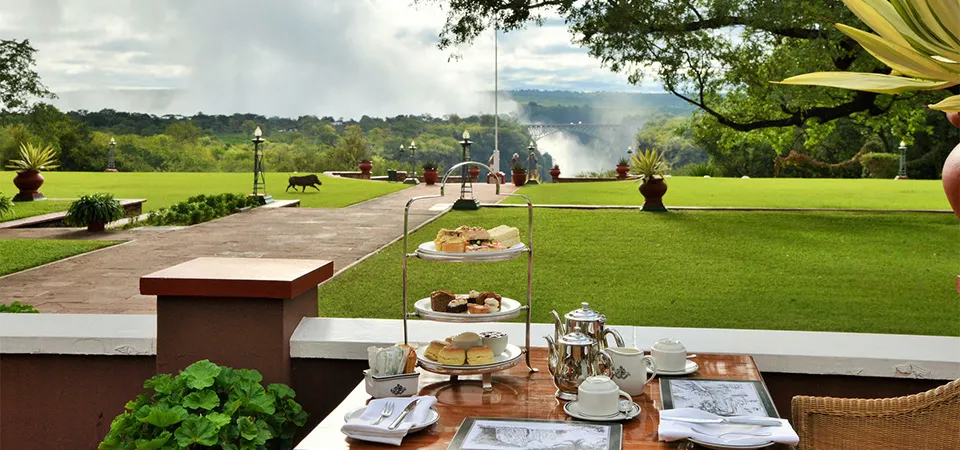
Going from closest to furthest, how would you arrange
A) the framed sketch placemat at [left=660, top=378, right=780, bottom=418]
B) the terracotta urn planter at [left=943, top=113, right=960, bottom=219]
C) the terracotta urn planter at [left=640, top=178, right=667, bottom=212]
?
the terracotta urn planter at [left=943, top=113, right=960, bottom=219] → the framed sketch placemat at [left=660, top=378, right=780, bottom=418] → the terracotta urn planter at [left=640, top=178, right=667, bottom=212]

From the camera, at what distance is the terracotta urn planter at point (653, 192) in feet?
44.7

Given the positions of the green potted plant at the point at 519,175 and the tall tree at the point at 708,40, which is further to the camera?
the green potted plant at the point at 519,175

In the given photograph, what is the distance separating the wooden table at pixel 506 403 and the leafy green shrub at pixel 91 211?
11.0 meters

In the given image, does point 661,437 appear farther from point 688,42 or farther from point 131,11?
point 131,11

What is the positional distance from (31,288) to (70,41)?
151ft

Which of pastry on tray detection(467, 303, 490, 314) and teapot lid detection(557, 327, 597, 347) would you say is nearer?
teapot lid detection(557, 327, 597, 347)

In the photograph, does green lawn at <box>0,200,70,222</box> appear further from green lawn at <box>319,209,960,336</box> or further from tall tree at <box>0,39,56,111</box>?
tall tree at <box>0,39,56,111</box>

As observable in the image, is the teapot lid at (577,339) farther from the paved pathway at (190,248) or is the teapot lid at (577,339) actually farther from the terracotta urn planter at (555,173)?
the terracotta urn planter at (555,173)

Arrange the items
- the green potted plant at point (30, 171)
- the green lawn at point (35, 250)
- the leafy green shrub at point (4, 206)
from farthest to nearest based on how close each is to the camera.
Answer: the green potted plant at point (30, 171) < the leafy green shrub at point (4, 206) < the green lawn at point (35, 250)

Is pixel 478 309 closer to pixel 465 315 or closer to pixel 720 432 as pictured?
pixel 465 315

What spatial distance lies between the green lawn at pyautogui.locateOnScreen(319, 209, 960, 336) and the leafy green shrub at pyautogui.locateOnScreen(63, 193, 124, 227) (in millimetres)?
4178

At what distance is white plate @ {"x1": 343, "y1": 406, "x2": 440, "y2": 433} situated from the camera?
161cm

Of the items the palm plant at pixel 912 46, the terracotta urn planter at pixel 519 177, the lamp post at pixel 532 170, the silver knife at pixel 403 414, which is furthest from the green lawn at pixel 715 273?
the lamp post at pixel 532 170

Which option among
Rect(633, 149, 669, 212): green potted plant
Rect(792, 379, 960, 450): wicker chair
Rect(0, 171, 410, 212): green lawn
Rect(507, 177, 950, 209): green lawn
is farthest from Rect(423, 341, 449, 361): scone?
Rect(0, 171, 410, 212): green lawn
